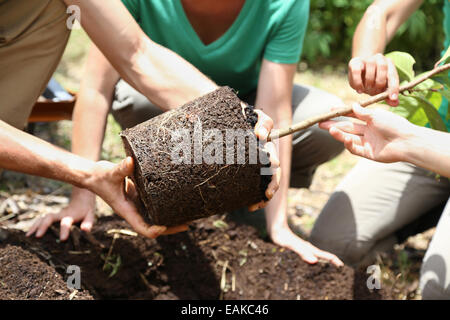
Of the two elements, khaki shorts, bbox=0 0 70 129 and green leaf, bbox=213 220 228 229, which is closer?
khaki shorts, bbox=0 0 70 129

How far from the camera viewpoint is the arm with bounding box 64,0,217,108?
177cm

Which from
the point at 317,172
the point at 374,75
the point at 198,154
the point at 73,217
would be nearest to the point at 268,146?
the point at 198,154

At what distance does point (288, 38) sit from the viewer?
212 centimetres

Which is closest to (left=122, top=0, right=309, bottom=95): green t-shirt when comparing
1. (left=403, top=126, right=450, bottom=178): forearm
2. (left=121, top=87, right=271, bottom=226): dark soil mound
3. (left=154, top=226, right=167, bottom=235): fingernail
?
(left=121, top=87, right=271, bottom=226): dark soil mound

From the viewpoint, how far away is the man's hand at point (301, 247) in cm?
197

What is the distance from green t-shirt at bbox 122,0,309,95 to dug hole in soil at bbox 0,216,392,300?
753 millimetres

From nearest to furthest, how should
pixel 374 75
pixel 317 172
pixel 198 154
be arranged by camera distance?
pixel 198 154, pixel 374 75, pixel 317 172

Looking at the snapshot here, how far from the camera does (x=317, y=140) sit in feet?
7.92

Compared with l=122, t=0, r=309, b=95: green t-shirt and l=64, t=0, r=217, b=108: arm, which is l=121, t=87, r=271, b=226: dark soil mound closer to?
l=64, t=0, r=217, b=108: arm

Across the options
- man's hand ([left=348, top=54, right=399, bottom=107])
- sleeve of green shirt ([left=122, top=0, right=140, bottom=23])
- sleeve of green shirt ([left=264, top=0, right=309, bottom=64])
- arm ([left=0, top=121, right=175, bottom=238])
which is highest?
sleeve of green shirt ([left=122, top=0, right=140, bottom=23])

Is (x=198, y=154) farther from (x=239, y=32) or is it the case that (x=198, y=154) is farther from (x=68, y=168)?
(x=239, y=32)

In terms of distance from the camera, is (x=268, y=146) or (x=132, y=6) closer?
(x=268, y=146)

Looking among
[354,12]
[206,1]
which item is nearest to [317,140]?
[206,1]

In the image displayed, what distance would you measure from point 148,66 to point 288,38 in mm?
646
